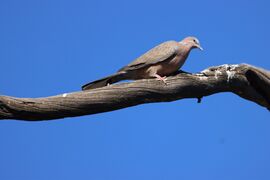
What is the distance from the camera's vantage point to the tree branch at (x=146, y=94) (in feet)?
15.1

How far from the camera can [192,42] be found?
24.1 ft

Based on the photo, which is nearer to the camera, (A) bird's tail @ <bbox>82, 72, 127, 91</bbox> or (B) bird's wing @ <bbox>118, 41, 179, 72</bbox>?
(A) bird's tail @ <bbox>82, 72, 127, 91</bbox>

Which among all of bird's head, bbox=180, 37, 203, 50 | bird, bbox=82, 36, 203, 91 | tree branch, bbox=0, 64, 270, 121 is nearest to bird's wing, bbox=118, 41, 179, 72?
bird, bbox=82, 36, 203, 91

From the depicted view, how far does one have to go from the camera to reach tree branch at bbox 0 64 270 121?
15.1 ft

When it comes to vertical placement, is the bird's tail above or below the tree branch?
above

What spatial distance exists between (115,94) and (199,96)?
0.98m

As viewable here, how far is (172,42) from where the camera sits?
7.08 metres

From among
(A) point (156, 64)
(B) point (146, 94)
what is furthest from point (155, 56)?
(B) point (146, 94)

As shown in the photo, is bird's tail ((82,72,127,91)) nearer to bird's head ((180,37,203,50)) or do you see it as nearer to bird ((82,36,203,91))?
bird ((82,36,203,91))

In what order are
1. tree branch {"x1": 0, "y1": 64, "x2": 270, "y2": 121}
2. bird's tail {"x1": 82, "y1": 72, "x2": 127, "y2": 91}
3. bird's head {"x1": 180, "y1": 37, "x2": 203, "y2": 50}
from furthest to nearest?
bird's head {"x1": 180, "y1": 37, "x2": 203, "y2": 50} → bird's tail {"x1": 82, "y1": 72, "x2": 127, "y2": 91} → tree branch {"x1": 0, "y1": 64, "x2": 270, "y2": 121}

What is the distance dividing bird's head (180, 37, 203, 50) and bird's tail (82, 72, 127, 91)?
1069 millimetres

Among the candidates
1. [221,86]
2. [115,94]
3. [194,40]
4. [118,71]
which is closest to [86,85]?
[118,71]

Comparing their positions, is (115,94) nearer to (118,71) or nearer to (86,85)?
(86,85)

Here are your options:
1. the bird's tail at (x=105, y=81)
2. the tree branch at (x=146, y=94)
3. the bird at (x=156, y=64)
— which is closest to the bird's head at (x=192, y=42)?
the bird at (x=156, y=64)
